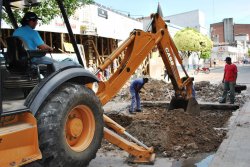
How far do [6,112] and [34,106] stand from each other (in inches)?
15.1

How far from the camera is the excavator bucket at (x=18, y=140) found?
3693mm

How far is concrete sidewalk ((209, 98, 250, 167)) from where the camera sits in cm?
563

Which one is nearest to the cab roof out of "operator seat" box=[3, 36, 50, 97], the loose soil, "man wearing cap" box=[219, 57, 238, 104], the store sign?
"operator seat" box=[3, 36, 50, 97]

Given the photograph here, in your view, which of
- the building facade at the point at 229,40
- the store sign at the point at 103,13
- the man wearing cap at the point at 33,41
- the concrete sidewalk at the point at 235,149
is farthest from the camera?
the building facade at the point at 229,40

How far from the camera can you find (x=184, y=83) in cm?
896

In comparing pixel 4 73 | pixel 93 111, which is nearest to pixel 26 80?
pixel 4 73

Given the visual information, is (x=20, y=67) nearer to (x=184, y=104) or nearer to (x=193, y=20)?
(x=184, y=104)

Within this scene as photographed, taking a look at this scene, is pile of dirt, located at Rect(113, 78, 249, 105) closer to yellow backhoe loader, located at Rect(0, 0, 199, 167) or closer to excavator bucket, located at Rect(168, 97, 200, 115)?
excavator bucket, located at Rect(168, 97, 200, 115)

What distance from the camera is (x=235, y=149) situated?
251 inches

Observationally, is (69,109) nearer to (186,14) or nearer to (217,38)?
(186,14)

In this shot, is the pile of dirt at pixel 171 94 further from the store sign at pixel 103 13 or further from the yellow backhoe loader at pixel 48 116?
the yellow backhoe loader at pixel 48 116

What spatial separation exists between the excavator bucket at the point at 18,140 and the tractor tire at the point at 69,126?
0.52ft

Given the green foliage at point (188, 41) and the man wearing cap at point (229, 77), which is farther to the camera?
the green foliage at point (188, 41)

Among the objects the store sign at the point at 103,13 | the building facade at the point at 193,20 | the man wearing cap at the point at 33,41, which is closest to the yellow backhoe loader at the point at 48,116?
the man wearing cap at the point at 33,41
